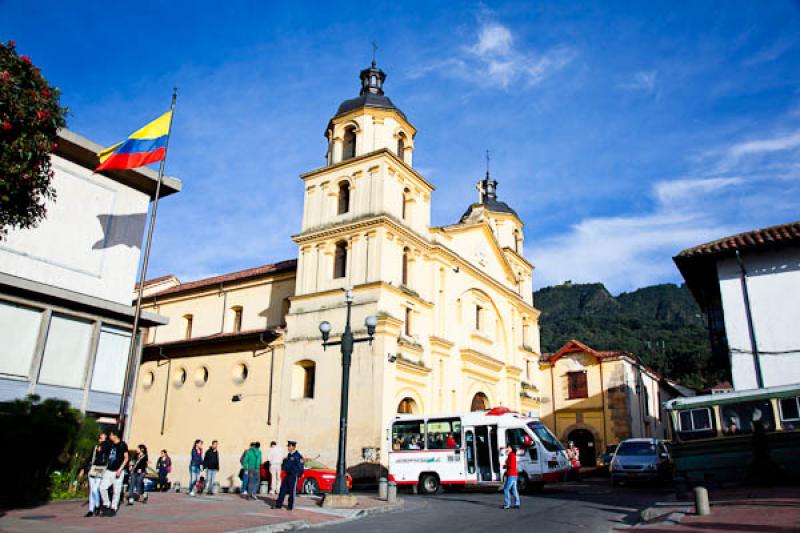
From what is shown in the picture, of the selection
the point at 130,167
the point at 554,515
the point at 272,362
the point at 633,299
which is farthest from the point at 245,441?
the point at 633,299

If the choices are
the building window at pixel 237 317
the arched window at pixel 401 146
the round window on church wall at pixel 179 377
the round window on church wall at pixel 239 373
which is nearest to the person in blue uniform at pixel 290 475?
the round window on church wall at pixel 239 373

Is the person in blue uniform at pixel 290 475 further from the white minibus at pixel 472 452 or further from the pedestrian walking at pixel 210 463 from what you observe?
the white minibus at pixel 472 452

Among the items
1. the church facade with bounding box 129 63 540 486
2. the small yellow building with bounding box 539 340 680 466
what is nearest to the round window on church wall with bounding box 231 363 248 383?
the church facade with bounding box 129 63 540 486

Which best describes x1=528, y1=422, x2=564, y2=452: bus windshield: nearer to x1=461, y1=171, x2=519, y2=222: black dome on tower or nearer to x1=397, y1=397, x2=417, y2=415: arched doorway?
x1=397, y1=397, x2=417, y2=415: arched doorway

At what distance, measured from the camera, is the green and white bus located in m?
16.7

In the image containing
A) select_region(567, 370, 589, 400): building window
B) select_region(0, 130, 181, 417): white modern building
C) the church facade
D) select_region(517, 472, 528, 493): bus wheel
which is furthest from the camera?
select_region(567, 370, 589, 400): building window

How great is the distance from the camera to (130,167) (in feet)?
53.6

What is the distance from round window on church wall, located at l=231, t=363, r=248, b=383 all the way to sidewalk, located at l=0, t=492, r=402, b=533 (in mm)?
13421

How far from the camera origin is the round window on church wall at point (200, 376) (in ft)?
105

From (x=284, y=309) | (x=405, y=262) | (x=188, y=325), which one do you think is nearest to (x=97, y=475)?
(x=405, y=262)

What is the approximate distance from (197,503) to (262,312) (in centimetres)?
1758

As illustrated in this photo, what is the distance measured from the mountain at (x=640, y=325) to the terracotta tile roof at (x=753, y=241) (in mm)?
37641

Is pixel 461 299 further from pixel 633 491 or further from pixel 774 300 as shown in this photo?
pixel 774 300

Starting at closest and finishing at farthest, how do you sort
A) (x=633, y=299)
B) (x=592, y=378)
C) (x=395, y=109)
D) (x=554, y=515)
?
(x=554, y=515), (x=395, y=109), (x=592, y=378), (x=633, y=299)
